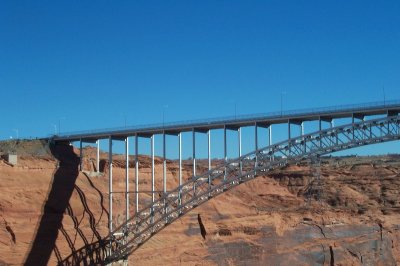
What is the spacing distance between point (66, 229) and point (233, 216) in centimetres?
1663

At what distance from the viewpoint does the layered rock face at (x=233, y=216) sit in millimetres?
40188

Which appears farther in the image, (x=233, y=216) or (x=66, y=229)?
(x=233, y=216)

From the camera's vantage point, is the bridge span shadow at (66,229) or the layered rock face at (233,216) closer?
the bridge span shadow at (66,229)

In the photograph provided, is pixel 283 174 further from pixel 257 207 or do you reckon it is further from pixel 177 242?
pixel 177 242

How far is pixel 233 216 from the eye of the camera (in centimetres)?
5344

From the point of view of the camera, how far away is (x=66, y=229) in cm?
4100

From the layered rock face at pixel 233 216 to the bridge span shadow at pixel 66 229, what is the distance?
0.08 meters

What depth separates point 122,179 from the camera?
49.3 metres

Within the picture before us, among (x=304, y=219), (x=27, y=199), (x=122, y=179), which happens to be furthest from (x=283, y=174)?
(x=27, y=199)

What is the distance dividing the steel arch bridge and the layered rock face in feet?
3.45

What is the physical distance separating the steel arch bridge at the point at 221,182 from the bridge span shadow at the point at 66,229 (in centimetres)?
8

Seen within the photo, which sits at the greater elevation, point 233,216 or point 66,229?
point 66,229

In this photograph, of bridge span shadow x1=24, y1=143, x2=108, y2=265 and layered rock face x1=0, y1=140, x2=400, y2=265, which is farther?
layered rock face x1=0, y1=140, x2=400, y2=265

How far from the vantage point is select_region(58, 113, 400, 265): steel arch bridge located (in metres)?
36.8
